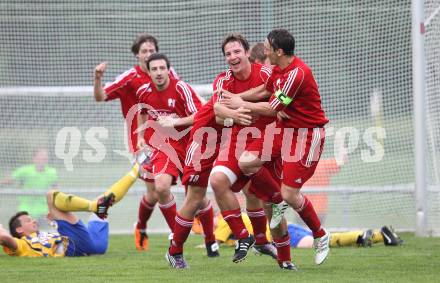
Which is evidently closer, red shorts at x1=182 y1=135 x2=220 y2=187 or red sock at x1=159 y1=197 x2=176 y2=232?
red shorts at x1=182 y1=135 x2=220 y2=187

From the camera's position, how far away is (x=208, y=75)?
1223cm

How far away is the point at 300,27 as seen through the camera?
1166 centimetres

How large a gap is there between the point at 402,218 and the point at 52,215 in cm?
483

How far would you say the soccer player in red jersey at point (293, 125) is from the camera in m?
6.91

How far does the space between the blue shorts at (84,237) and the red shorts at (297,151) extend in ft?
8.11

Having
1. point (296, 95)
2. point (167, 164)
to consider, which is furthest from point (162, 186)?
point (296, 95)

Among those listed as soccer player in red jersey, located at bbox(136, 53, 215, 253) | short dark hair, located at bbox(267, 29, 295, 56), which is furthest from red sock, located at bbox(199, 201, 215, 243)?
short dark hair, located at bbox(267, 29, 295, 56)

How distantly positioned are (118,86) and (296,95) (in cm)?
306

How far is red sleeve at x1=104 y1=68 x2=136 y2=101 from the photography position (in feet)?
31.1

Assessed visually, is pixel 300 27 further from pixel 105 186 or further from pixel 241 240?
pixel 241 240

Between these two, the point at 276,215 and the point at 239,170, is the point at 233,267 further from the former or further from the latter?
the point at 239,170

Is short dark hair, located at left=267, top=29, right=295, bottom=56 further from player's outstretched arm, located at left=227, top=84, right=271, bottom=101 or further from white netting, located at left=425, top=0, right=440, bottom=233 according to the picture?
white netting, located at left=425, top=0, right=440, bottom=233

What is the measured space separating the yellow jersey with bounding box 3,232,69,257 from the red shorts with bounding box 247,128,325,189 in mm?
2665

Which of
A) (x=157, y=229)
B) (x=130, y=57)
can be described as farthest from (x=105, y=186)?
(x=130, y=57)
